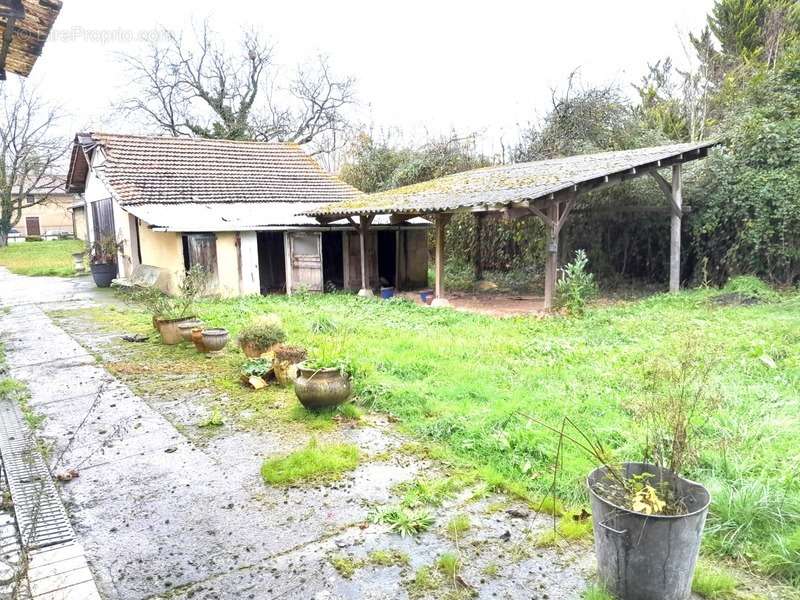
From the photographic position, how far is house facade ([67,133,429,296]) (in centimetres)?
1381

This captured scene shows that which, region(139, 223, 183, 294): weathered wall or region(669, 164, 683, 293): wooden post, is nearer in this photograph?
Answer: region(669, 164, 683, 293): wooden post

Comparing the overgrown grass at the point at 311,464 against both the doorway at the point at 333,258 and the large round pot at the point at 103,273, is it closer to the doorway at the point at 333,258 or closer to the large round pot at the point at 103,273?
the doorway at the point at 333,258

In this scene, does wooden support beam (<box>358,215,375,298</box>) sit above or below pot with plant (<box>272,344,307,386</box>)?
above

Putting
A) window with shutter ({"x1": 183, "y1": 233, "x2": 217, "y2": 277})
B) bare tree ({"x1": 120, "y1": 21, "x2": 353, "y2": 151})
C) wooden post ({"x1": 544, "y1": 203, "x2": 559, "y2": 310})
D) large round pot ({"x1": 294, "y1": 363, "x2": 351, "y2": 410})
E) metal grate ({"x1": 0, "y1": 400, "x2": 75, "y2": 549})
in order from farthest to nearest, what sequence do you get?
1. bare tree ({"x1": 120, "y1": 21, "x2": 353, "y2": 151})
2. window with shutter ({"x1": 183, "y1": 233, "x2": 217, "y2": 277})
3. wooden post ({"x1": 544, "y1": 203, "x2": 559, "y2": 310})
4. large round pot ({"x1": 294, "y1": 363, "x2": 351, "y2": 410})
5. metal grate ({"x1": 0, "y1": 400, "x2": 75, "y2": 549})

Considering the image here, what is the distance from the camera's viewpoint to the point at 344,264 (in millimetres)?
15648

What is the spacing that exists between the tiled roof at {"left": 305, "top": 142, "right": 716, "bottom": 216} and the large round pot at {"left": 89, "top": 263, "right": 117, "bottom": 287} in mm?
7037

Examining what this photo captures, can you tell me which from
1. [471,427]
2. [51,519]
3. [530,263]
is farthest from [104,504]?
[530,263]

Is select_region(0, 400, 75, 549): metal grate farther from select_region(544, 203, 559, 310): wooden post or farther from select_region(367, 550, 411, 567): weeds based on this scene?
select_region(544, 203, 559, 310): wooden post

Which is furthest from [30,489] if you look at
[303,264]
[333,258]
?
[333,258]

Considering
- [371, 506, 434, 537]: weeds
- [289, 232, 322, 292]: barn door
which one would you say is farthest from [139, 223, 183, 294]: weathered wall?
[371, 506, 434, 537]: weeds

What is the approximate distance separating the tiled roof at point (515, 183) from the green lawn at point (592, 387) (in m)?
2.37

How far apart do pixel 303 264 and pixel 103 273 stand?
6.94 metres

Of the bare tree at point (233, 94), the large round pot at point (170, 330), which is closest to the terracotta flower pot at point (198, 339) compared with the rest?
the large round pot at point (170, 330)

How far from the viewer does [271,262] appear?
50.6 ft
